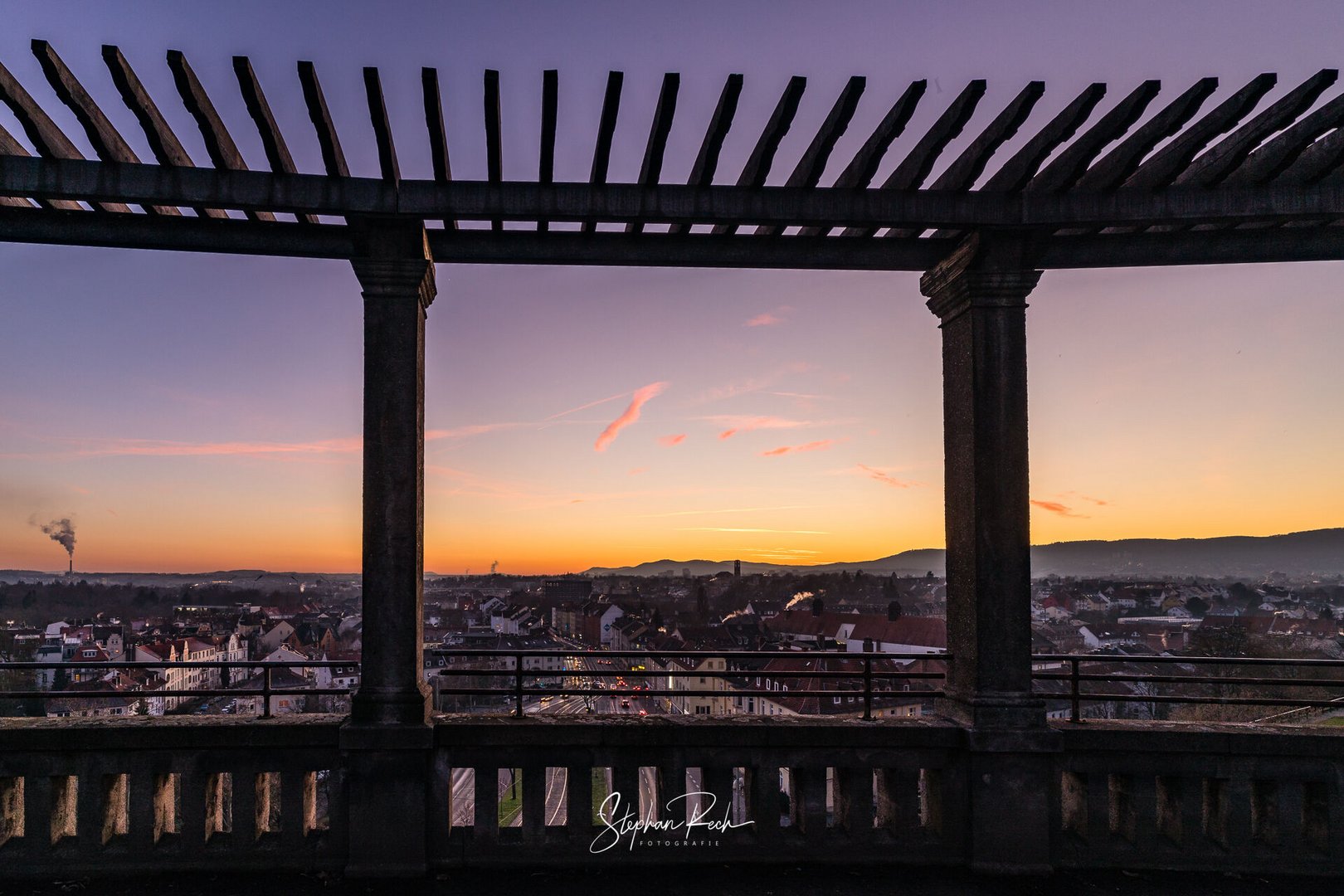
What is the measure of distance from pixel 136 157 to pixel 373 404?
212 cm

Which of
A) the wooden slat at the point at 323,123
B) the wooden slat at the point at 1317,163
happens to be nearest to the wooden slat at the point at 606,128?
the wooden slat at the point at 323,123

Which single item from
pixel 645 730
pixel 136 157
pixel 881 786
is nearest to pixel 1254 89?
pixel 881 786

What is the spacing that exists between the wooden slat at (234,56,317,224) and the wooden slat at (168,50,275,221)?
25 cm

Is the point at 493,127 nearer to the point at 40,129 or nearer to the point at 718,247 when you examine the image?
the point at 718,247

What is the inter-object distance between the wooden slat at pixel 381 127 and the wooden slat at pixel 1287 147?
546cm

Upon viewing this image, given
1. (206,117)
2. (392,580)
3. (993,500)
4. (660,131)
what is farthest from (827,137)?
(392,580)

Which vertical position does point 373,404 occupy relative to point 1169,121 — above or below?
below

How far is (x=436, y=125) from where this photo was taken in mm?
4512

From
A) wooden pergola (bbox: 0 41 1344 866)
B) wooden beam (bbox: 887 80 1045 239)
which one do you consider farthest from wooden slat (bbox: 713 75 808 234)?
wooden beam (bbox: 887 80 1045 239)

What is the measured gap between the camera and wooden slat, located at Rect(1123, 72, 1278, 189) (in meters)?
4.30

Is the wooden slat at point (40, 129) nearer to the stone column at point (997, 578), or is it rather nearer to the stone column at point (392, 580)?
the stone column at point (392, 580)

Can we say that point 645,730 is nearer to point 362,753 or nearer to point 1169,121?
point 362,753

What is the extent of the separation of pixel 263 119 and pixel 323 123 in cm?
31

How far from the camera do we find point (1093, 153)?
4.76m
